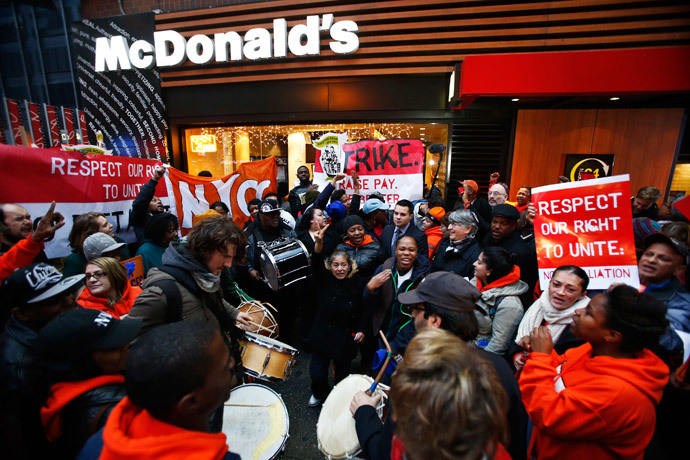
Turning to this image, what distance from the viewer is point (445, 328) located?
67.4 inches

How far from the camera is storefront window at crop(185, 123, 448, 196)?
28.6ft

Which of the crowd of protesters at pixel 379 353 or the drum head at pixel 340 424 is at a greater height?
the crowd of protesters at pixel 379 353

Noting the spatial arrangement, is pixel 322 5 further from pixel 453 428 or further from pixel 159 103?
pixel 453 428

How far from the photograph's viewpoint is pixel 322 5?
7.57 meters

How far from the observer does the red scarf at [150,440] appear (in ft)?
3.09

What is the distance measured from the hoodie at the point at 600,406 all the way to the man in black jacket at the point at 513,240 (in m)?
2.01

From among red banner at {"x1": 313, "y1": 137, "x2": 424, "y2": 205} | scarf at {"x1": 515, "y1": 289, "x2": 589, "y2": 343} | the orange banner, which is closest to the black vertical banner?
the orange banner

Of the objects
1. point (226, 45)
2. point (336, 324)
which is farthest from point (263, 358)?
point (226, 45)

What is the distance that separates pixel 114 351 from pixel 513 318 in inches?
105

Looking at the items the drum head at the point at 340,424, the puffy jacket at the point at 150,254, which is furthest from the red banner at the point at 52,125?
the drum head at the point at 340,424

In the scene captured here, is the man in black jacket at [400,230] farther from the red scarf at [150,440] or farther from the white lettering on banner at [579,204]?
the red scarf at [150,440]

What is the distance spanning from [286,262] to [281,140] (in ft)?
26.8

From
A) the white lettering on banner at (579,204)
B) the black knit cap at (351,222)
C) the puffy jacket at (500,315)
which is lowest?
the puffy jacket at (500,315)

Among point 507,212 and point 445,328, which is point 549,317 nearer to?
point 445,328
